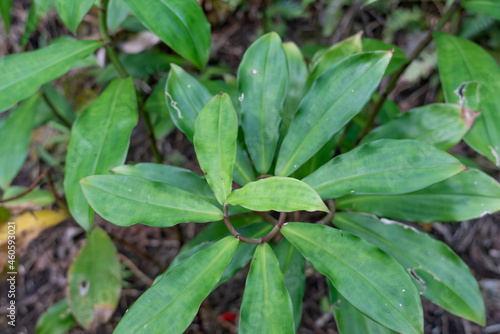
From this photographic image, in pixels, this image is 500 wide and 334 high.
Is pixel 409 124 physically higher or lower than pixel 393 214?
higher

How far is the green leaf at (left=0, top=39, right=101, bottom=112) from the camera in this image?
1.00 metres

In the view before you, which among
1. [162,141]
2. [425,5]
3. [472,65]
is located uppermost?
[472,65]

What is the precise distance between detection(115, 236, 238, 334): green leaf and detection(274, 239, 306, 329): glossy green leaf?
10.4 inches

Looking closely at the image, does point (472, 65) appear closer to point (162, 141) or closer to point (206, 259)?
point (206, 259)

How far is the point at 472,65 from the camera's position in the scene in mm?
1072

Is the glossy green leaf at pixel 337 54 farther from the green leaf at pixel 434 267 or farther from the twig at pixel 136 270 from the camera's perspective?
the twig at pixel 136 270

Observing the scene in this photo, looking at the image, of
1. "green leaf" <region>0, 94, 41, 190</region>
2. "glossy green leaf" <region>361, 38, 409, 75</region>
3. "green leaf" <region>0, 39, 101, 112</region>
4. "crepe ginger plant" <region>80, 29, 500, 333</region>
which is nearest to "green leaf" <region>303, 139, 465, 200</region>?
"crepe ginger plant" <region>80, 29, 500, 333</region>

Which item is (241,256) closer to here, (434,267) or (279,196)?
(279,196)

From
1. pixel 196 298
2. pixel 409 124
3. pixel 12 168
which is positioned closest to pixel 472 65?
pixel 409 124

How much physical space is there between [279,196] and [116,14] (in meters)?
0.94

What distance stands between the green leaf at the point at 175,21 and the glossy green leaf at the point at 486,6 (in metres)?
0.83

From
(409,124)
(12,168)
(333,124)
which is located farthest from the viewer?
(12,168)

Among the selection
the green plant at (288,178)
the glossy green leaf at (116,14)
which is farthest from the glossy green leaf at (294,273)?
the glossy green leaf at (116,14)

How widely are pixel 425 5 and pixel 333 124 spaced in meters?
1.53
